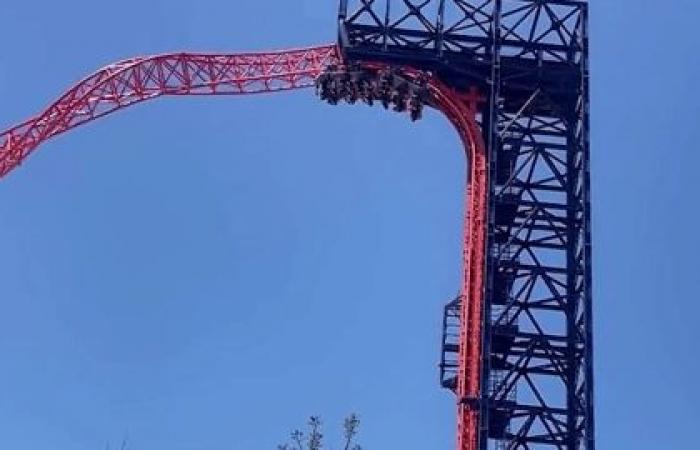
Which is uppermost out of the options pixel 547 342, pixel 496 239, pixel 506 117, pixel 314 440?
pixel 506 117

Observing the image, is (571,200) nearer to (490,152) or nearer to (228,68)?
(490,152)

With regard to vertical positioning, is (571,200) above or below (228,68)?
below

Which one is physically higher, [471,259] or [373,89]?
[373,89]

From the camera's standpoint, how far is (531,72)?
5900 cm

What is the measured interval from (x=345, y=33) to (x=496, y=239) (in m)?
9.70

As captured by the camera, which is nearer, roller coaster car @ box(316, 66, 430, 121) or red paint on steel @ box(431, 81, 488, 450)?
red paint on steel @ box(431, 81, 488, 450)

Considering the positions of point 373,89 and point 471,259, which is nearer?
point 471,259

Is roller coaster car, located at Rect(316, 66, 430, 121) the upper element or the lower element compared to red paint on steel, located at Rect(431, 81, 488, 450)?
upper

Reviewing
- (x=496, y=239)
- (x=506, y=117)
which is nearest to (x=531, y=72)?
(x=506, y=117)

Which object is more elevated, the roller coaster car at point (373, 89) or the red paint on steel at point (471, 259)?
the roller coaster car at point (373, 89)

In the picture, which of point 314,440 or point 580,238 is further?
point 580,238

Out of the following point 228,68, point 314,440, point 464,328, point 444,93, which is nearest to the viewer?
point 314,440

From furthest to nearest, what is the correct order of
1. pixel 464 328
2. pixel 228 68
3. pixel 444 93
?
pixel 228 68, pixel 444 93, pixel 464 328

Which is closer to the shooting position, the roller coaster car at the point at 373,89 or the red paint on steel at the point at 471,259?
the red paint on steel at the point at 471,259
